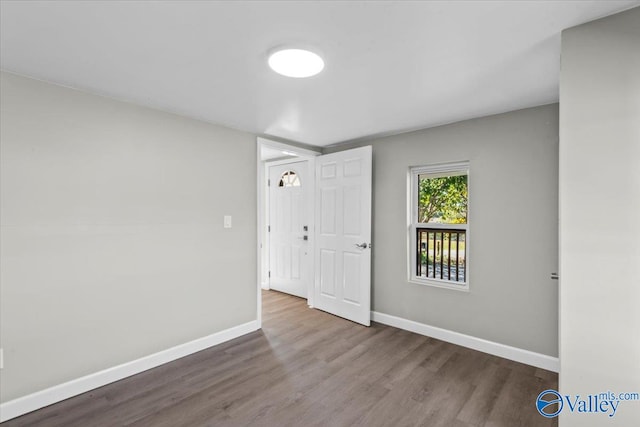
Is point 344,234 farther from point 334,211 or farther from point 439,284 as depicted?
point 439,284

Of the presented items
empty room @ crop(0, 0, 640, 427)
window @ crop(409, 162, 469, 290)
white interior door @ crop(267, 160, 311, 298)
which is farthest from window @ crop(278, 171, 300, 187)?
window @ crop(409, 162, 469, 290)

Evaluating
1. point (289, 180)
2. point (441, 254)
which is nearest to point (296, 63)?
point (441, 254)

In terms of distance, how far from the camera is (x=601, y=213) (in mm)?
1420

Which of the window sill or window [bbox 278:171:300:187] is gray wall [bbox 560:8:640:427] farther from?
window [bbox 278:171:300:187]

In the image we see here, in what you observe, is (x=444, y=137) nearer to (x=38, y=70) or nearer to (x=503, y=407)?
(x=503, y=407)

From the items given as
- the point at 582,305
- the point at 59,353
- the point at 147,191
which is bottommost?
the point at 59,353

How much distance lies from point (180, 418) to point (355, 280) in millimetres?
2243

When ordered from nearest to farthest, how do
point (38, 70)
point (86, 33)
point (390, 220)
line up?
point (86, 33)
point (38, 70)
point (390, 220)

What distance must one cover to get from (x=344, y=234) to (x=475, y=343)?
1.80 meters

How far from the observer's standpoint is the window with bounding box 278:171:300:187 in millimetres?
4832

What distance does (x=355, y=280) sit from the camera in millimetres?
3713

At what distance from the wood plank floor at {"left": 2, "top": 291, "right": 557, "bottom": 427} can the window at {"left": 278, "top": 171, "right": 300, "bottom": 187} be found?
244cm

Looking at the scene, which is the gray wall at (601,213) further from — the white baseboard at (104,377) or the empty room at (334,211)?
the white baseboard at (104,377)

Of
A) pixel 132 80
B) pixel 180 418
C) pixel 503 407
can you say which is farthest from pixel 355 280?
pixel 132 80
